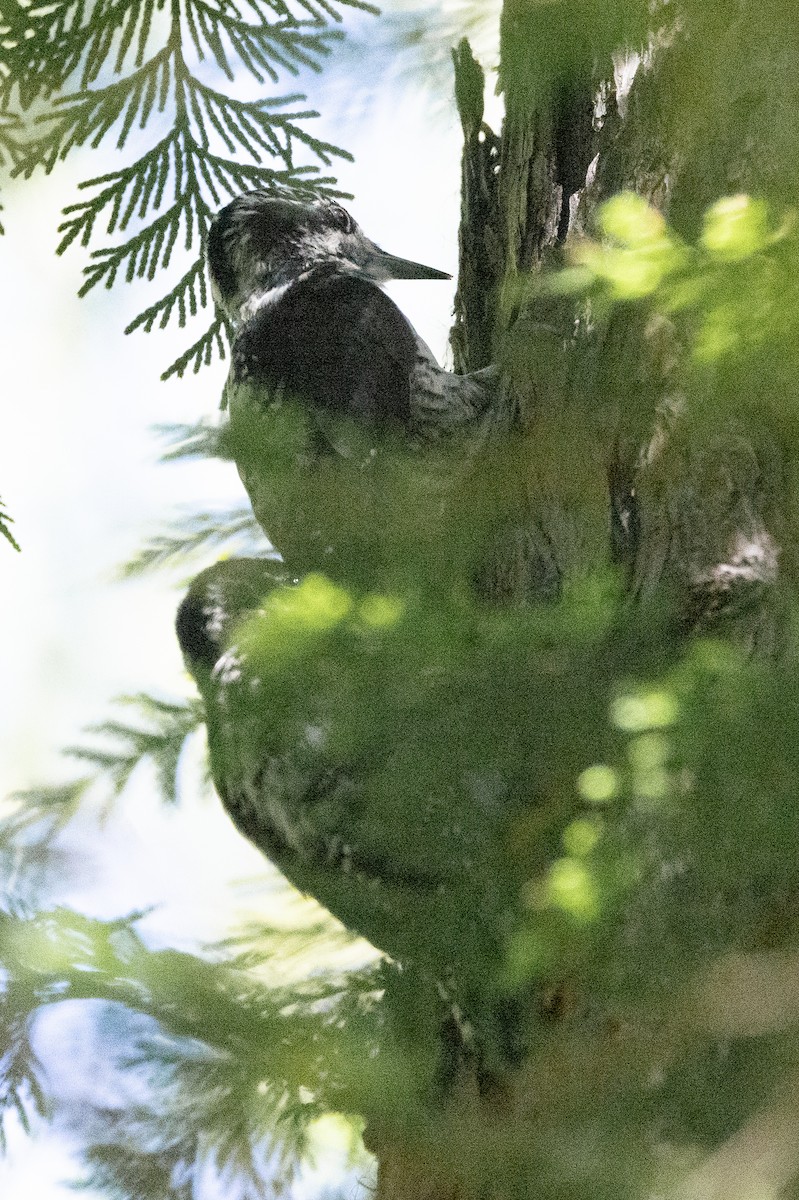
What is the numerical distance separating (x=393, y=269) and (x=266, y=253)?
408 mm

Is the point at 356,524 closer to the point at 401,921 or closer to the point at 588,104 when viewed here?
the point at 401,921

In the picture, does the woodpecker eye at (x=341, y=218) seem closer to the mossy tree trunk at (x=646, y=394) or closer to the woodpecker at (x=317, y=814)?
the mossy tree trunk at (x=646, y=394)

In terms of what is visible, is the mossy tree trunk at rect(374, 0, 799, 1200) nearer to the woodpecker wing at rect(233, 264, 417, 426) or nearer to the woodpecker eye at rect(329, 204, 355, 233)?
the woodpecker wing at rect(233, 264, 417, 426)

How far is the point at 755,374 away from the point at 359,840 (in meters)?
1.11

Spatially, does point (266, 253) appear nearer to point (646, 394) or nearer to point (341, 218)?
point (341, 218)

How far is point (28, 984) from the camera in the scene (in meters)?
1.49

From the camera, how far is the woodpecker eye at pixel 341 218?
4031 mm

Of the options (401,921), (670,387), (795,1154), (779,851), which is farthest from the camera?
(670,387)

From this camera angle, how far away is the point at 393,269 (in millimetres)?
3945

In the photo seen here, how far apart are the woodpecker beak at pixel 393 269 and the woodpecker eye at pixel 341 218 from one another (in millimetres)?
141

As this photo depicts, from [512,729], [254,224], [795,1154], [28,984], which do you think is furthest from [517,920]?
[254,224]

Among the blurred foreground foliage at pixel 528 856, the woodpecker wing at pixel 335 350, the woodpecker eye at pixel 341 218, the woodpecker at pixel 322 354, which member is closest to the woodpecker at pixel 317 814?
the blurred foreground foliage at pixel 528 856

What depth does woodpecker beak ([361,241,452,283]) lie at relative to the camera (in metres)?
3.89

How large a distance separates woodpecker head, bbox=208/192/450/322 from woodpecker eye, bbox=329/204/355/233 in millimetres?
50
